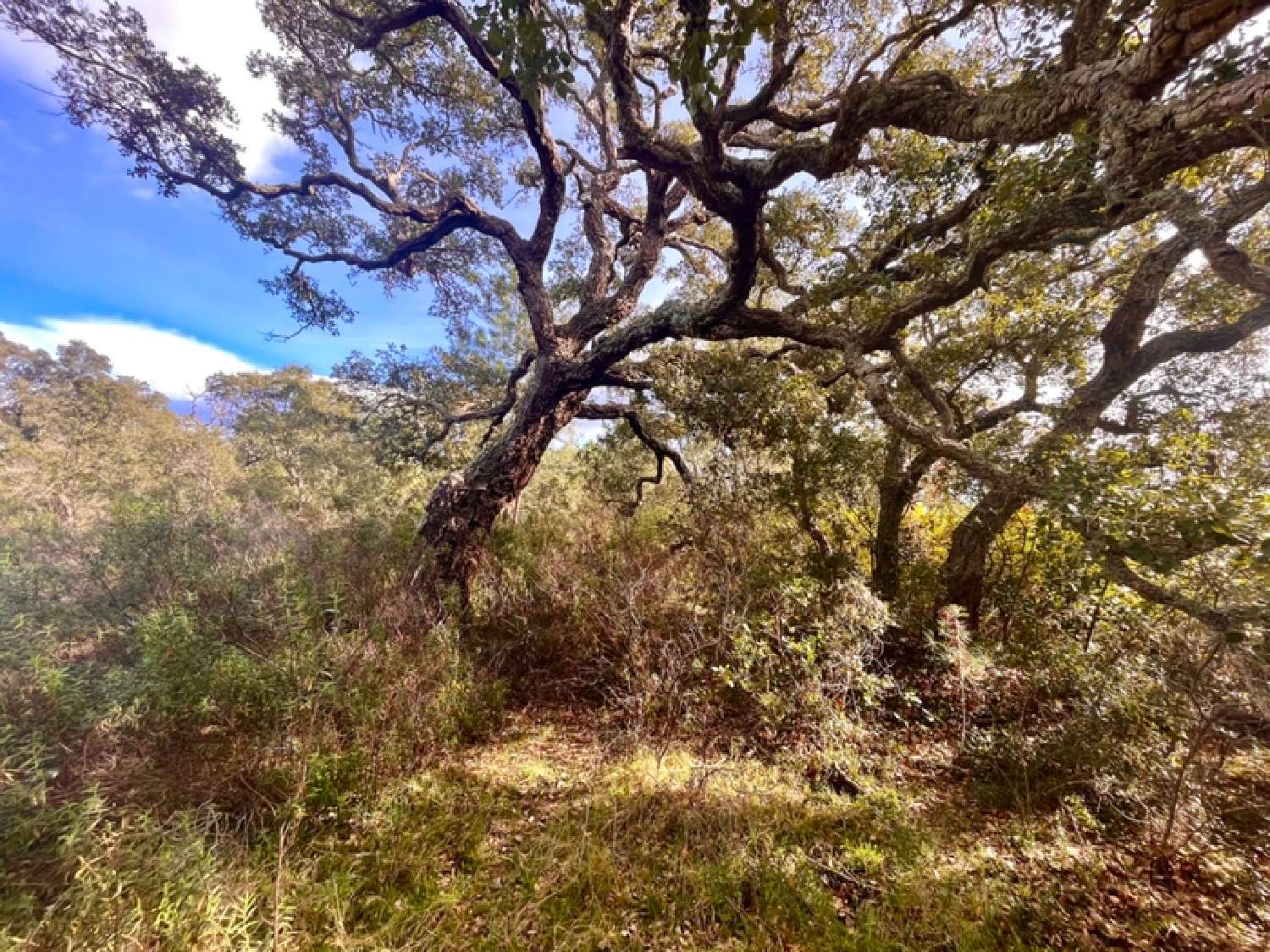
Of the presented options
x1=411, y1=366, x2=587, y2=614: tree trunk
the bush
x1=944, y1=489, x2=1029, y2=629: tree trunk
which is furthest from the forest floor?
x1=944, y1=489, x2=1029, y2=629: tree trunk

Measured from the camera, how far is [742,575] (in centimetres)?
438

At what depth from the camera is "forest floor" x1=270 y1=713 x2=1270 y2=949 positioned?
2.25m

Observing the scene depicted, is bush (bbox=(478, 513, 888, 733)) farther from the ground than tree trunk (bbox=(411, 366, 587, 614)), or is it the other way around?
tree trunk (bbox=(411, 366, 587, 614))

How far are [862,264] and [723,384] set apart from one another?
Answer: 1.93 metres

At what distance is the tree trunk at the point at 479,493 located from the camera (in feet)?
16.1

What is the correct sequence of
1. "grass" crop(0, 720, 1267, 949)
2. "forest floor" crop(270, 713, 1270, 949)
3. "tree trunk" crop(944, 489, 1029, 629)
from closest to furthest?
"grass" crop(0, 720, 1267, 949), "forest floor" crop(270, 713, 1270, 949), "tree trunk" crop(944, 489, 1029, 629)

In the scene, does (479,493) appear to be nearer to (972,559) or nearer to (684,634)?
(684,634)

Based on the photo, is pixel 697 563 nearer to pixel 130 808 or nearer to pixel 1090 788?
pixel 1090 788

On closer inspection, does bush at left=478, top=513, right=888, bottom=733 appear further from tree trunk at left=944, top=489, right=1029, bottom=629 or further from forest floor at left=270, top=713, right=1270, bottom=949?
tree trunk at left=944, top=489, right=1029, bottom=629

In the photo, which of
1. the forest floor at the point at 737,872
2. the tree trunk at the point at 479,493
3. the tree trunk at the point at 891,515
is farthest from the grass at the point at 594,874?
the tree trunk at the point at 891,515

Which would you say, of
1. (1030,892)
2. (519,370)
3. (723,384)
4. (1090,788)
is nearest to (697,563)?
(723,384)

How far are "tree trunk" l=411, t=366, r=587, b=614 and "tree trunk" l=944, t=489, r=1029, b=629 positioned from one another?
5.45 meters

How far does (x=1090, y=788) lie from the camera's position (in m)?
3.21

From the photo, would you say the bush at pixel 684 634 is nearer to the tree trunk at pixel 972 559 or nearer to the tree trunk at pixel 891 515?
the tree trunk at pixel 891 515
